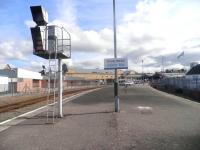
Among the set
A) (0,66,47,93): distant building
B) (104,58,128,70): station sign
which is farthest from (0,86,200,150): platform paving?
(0,66,47,93): distant building

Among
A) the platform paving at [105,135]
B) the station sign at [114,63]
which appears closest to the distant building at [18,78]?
the station sign at [114,63]

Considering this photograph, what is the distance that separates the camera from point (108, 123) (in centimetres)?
1494

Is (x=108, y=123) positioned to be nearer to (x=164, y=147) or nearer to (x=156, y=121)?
(x=156, y=121)

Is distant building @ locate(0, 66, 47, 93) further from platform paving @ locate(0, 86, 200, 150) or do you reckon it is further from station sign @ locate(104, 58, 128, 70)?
platform paving @ locate(0, 86, 200, 150)

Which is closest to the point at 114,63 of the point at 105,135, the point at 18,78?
the point at 105,135

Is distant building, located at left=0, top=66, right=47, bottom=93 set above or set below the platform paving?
above

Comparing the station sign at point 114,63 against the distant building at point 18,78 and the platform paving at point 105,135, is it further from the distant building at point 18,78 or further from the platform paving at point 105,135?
the distant building at point 18,78

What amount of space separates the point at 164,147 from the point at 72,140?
275cm

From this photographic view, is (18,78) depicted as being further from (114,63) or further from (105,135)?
(105,135)

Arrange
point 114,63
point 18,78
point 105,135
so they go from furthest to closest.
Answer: point 18,78 → point 114,63 → point 105,135

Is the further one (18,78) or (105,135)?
(18,78)

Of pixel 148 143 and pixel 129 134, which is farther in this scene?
pixel 129 134

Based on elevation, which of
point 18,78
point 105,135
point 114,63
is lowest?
point 105,135

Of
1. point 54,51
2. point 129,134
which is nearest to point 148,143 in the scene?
point 129,134
